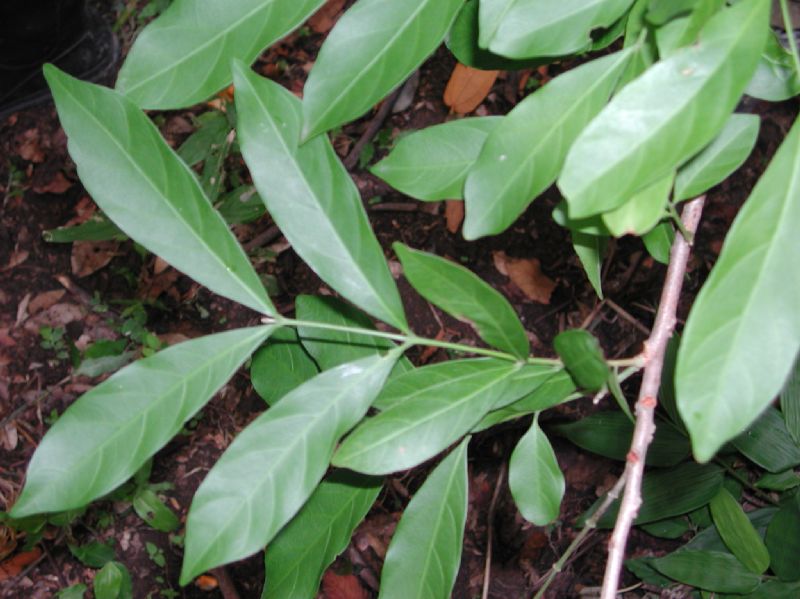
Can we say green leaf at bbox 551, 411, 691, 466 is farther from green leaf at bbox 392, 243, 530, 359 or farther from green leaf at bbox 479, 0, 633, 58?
green leaf at bbox 479, 0, 633, 58

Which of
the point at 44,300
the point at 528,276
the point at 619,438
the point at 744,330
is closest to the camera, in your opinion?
the point at 744,330

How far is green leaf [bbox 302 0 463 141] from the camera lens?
0.60 m

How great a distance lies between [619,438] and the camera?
1.63m

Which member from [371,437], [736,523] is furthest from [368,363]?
[736,523]

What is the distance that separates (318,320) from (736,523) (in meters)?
1.19

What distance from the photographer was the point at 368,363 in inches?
27.6

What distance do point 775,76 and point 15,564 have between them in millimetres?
2185

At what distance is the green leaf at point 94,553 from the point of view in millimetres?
2055

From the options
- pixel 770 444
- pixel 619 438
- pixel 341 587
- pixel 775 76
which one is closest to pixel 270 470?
pixel 775 76

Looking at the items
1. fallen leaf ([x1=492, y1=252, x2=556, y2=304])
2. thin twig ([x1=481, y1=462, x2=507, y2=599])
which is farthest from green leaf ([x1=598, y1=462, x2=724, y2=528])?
fallen leaf ([x1=492, y1=252, x2=556, y2=304])

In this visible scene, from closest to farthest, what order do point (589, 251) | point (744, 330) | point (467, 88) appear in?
point (744, 330), point (589, 251), point (467, 88)

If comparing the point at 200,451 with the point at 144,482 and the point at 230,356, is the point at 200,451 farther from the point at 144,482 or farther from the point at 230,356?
the point at 230,356

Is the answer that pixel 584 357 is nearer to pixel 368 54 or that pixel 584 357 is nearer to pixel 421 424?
pixel 421 424

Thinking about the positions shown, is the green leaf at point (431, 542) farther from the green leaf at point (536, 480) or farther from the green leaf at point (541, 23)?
the green leaf at point (541, 23)
